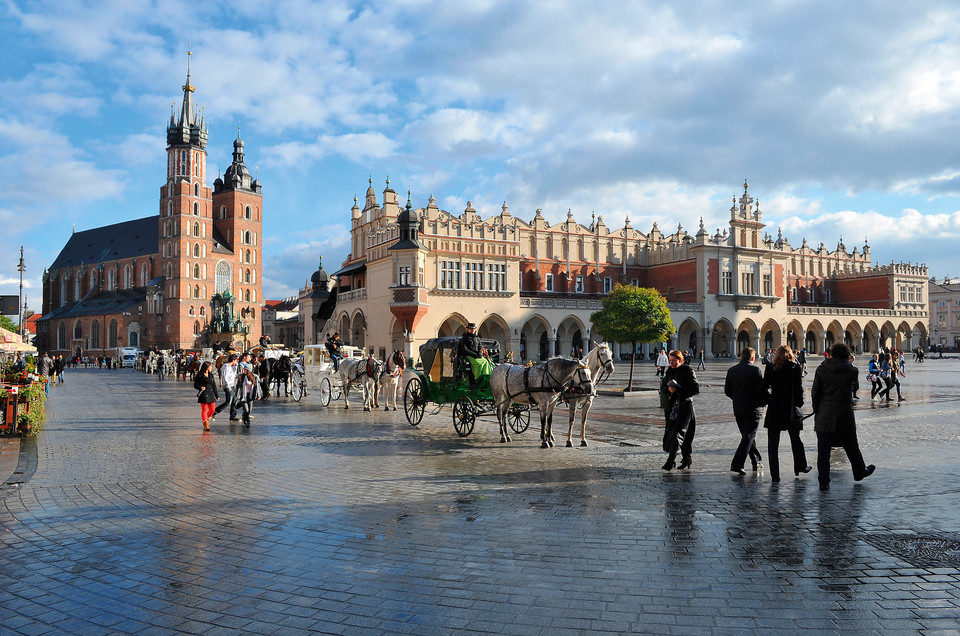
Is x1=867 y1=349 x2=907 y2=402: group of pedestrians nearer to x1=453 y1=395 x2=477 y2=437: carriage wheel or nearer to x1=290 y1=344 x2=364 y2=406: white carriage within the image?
x1=453 y1=395 x2=477 y2=437: carriage wheel

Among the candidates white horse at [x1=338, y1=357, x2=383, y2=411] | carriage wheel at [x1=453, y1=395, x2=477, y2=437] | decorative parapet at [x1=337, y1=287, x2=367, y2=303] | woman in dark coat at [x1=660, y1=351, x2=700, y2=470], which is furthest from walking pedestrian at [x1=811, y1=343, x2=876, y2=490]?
decorative parapet at [x1=337, y1=287, x2=367, y2=303]

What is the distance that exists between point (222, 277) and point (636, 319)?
81685mm

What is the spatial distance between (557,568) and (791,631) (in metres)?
1.73

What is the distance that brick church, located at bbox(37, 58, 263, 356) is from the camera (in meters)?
93.1

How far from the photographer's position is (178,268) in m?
92.8

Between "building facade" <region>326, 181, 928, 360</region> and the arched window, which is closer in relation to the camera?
"building facade" <region>326, 181, 928, 360</region>

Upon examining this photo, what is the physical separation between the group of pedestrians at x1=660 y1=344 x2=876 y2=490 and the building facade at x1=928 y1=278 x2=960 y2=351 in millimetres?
116647

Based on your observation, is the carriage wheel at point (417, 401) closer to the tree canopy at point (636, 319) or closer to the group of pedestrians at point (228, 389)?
the group of pedestrians at point (228, 389)

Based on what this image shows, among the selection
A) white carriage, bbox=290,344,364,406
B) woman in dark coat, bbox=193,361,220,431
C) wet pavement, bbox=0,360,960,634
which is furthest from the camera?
white carriage, bbox=290,344,364,406

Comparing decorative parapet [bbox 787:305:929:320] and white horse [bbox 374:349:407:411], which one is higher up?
decorative parapet [bbox 787:305:929:320]

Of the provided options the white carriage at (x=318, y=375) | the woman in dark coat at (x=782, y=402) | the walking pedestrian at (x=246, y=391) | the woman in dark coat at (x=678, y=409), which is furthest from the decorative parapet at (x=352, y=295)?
the woman in dark coat at (x=782, y=402)

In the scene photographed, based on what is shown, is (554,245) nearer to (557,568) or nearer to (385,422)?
(385,422)

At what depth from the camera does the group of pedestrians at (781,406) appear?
326 inches

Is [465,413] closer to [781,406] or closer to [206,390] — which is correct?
[206,390]
